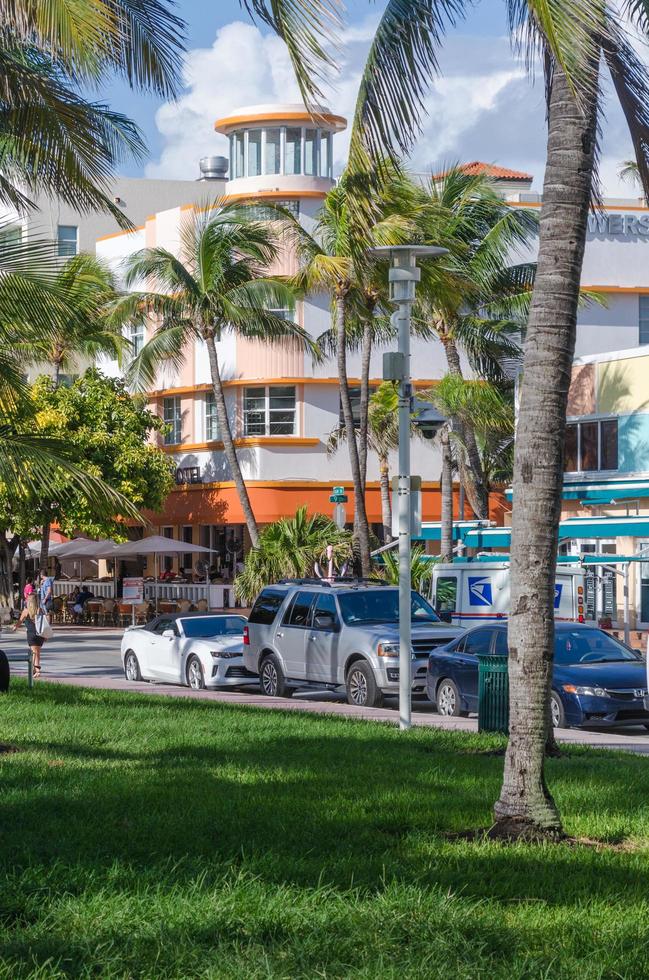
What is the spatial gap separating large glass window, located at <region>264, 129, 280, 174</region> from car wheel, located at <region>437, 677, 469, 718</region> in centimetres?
3577

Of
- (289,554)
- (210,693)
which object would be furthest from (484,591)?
(289,554)

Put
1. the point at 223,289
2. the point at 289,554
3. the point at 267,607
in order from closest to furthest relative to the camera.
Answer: the point at 267,607, the point at 289,554, the point at 223,289

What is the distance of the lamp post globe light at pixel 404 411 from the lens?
16.3 meters

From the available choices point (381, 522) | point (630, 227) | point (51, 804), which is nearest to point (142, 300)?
point (381, 522)

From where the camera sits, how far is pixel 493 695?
16984 mm

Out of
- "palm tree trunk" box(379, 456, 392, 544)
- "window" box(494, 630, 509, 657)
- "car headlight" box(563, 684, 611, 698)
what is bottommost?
"car headlight" box(563, 684, 611, 698)

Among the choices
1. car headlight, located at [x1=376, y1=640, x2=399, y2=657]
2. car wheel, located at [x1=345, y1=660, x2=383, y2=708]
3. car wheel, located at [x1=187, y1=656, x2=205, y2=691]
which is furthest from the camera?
car wheel, located at [x1=187, y1=656, x2=205, y2=691]

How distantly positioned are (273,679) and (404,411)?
830 centimetres

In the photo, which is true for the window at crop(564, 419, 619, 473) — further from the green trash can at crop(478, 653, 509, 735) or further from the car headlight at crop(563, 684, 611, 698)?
the green trash can at crop(478, 653, 509, 735)

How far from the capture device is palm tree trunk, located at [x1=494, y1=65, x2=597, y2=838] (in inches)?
351

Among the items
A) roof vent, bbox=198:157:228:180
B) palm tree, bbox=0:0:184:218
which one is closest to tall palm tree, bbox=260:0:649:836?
palm tree, bbox=0:0:184:218

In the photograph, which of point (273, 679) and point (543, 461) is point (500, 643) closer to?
point (273, 679)

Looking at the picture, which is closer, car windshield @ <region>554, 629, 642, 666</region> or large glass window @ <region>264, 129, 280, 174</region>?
car windshield @ <region>554, 629, 642, 666</region>

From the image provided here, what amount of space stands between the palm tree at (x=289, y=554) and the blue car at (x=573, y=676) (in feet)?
61.7
